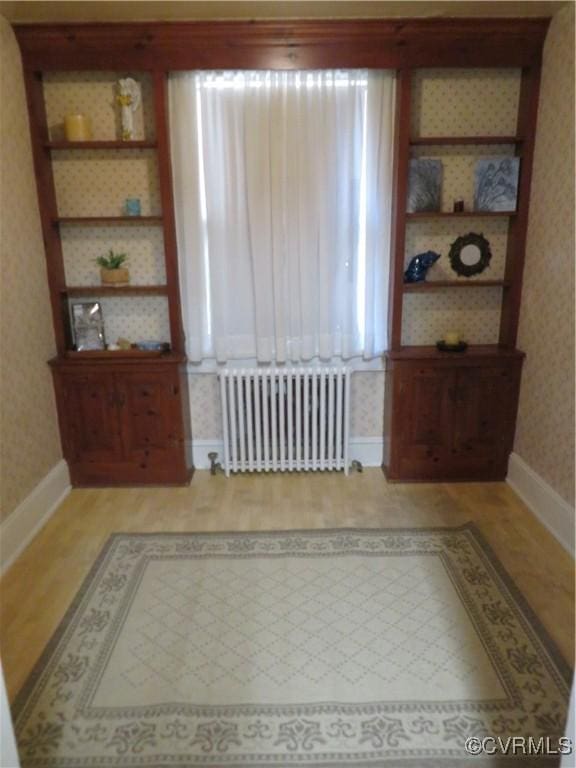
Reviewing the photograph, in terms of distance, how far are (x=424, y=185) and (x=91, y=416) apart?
2.47 meters

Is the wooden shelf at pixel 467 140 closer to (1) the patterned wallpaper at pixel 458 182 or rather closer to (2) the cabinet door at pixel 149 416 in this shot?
(1) the patterned wallpaper at pixel 458 182

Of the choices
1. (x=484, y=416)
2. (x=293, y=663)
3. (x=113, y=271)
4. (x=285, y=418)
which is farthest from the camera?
(x=285, y=418)

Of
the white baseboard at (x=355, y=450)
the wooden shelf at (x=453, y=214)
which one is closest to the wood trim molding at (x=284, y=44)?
the wooden shelf at (x=453, y=214)

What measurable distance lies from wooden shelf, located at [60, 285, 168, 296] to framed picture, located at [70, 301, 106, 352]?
0.09m

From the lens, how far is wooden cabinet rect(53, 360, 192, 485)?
3.22m

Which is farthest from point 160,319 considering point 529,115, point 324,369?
point 529,115

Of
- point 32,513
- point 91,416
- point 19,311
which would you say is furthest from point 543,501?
point 19,311

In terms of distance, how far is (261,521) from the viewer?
298cm

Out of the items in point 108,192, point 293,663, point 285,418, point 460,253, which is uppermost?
point 108,192

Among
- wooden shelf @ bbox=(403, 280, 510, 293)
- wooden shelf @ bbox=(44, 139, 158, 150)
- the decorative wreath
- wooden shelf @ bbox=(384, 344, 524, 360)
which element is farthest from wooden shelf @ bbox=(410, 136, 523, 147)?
wooden shelf @ bbox=(44, 139, 158, 150)

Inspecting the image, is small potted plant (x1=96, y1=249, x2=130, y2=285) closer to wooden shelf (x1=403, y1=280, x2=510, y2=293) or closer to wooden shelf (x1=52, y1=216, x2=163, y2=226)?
wooden shelf (x1=52, y1=216, x2=163, y2=226)

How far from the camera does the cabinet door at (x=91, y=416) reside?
323 cm

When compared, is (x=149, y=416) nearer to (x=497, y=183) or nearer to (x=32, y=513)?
(x=32, y=513)

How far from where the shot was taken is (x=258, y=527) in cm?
292
